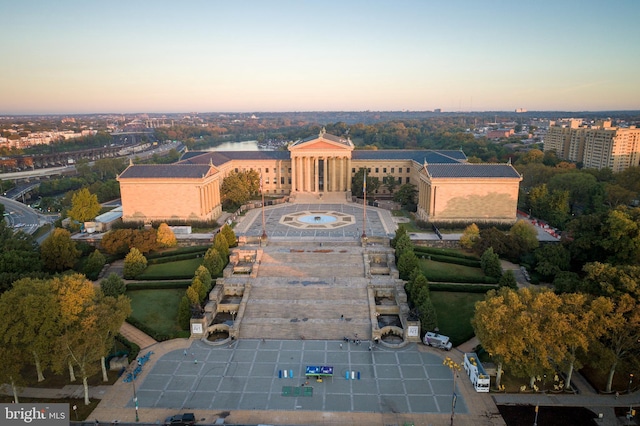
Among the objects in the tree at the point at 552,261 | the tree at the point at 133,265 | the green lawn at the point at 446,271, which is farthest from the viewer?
the tree at the point at 133,265

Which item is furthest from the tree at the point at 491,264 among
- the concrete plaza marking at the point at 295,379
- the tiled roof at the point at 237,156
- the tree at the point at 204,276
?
the tiled roof at the point at 237,156

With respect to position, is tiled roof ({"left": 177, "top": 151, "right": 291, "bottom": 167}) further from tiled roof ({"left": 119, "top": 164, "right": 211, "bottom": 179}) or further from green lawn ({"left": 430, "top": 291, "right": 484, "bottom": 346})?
green lawn ({"left": 430, "top": 291, "right": 484, "bottom": 346})

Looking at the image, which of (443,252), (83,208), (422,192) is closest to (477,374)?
(443,252)

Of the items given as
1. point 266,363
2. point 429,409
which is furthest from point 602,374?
point 266,363

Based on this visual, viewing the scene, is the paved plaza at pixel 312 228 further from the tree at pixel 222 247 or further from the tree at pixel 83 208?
the tree at pixel 83 208

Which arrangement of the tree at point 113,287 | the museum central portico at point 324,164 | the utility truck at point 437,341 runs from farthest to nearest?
the museum central portico at point 324,164 < the tree at point 113,287 < the utility truck at point 437,341

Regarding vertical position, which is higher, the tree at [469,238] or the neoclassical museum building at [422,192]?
the neoclassical museum building at [422,192]
